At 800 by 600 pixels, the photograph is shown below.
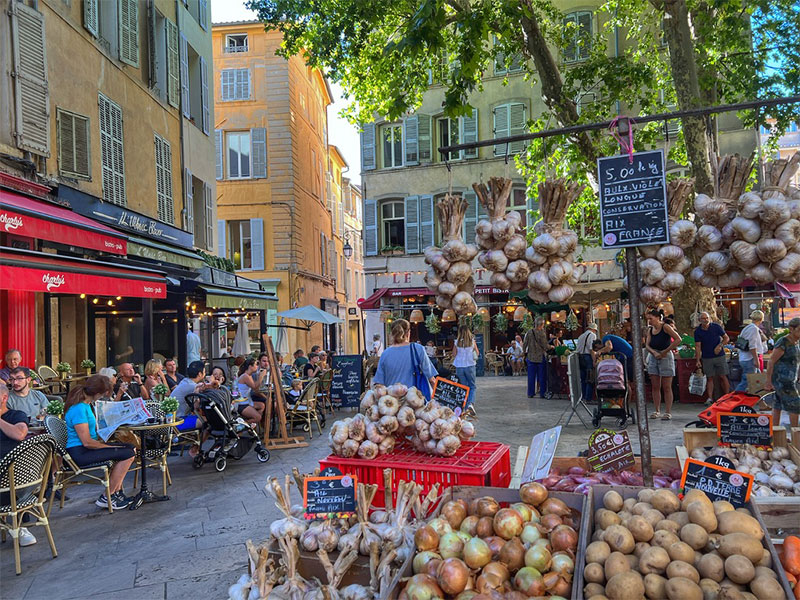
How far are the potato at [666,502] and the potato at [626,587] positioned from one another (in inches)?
23.0

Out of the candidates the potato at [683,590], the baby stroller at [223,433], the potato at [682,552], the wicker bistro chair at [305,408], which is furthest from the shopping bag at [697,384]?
the potato at [683,590]

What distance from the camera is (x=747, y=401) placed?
5148 millimetres

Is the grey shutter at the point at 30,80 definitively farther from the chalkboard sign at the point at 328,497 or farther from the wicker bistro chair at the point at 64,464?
the chalkboard sign at the point at 328,497

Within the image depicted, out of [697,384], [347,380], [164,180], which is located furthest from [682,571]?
[164,180]

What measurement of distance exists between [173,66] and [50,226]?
888 cm

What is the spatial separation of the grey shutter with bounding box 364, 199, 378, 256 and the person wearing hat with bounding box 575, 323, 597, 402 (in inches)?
524

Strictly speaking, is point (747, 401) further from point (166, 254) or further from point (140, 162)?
point (140, 162)

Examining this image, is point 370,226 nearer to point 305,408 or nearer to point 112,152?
point 112,152

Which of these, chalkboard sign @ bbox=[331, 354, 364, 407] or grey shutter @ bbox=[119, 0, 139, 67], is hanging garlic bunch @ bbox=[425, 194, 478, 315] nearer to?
chalkboard sign @ bbox=[331, 354, 364, 407]

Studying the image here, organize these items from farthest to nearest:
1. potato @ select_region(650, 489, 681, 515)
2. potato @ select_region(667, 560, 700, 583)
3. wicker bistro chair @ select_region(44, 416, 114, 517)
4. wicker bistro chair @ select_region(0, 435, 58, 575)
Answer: wicker bistro chair @ select_region(44, 416, 114, 517) → wicker bistro chair @ select_region(0, 435, 58, 575) → potato @ select_region(650, 489, 681, 515) → potato @ select_region(667, 560, 700, 583)

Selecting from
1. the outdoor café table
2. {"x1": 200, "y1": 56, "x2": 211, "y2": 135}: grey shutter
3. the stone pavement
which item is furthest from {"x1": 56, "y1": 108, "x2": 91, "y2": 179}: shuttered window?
{"x1": 200, "y1": 56, "x2": 211, "y2": 135}: grey shutter

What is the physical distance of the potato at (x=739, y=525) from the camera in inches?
96.3

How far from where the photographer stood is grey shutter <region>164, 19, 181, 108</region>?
562 inches

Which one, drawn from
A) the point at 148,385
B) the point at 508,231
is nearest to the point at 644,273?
the point at 508,231
